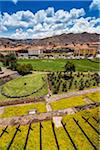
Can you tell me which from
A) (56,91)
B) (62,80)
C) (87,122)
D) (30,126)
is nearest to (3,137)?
(30,126)

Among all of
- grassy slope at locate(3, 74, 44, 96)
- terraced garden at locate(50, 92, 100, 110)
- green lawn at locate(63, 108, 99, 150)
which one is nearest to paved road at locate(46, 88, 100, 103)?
terraced garden at locate(50, 92, 100, 110)

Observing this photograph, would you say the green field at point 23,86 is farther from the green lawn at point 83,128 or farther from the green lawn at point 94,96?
the green lawn at point 83,128

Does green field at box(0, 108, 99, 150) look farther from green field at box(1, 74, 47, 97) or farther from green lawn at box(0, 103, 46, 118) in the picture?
green field at box(1, 74, 47, 97)

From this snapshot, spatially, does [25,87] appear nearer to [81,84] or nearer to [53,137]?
[81,84]

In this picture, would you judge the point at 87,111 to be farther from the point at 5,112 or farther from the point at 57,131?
the point at 5,112

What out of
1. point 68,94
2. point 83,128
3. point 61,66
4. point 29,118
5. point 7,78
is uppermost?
point 61,66

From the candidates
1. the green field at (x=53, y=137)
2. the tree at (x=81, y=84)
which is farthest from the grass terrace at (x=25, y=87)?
the green field at (x=53, y=137)

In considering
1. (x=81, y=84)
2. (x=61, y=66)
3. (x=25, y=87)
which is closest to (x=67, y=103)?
(x=81, y=84)
